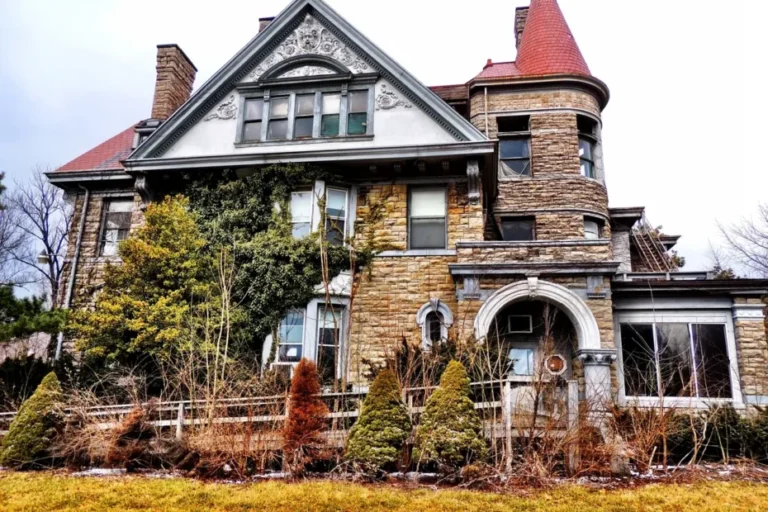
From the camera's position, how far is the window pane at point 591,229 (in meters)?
18.4

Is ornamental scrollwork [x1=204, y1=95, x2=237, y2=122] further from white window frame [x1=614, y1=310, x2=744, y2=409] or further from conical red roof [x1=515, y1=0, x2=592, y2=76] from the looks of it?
white window frame [x1=614, y1=310, x2=744, y2=409]

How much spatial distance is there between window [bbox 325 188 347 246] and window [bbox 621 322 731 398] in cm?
733

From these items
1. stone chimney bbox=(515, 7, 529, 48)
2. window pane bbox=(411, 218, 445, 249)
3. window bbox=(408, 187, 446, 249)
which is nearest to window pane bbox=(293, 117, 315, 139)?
window bbox=(408, 187, 446, 249)

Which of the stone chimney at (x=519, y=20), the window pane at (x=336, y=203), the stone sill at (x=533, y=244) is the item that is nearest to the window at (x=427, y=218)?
the stone sill at (x=533, y=244)

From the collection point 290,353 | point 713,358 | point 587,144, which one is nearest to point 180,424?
point 290,353

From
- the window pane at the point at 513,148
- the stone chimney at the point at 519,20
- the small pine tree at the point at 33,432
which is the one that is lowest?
the small pine tree at the point at 33,432

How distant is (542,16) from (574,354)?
13.8 metres

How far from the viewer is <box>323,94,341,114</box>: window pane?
604 inches

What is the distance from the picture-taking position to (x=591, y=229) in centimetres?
1852

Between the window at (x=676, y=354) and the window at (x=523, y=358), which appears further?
the window at (x=523, y=358)

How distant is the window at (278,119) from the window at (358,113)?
1.73 metres

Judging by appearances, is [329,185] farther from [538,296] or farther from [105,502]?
[105,502]

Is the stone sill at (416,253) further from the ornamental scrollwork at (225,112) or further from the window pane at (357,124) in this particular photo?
the ornamental scrollwork at (225,112)

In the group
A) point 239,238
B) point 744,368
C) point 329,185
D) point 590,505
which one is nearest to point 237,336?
point 239,238
